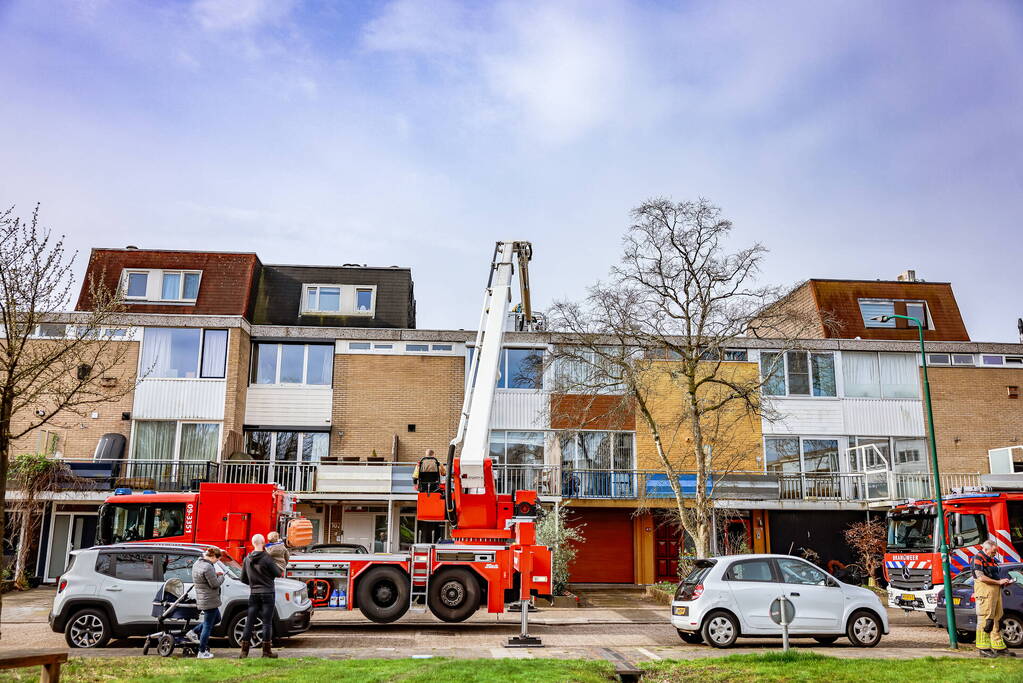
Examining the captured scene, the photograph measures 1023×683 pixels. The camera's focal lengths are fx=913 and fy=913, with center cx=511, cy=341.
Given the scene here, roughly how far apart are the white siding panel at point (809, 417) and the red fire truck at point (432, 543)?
14.1 metres

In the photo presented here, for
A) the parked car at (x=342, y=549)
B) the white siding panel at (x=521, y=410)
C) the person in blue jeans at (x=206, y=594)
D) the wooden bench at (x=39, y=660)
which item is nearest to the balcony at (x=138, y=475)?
the parked car at (x=342, y=549)

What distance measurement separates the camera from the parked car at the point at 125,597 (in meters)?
13.5

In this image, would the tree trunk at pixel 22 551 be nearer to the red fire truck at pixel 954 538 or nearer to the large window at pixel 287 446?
the large window at pixel 287 446

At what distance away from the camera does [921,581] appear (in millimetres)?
17766

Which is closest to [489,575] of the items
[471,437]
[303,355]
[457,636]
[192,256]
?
[457,636]

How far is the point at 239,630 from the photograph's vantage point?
13.6 m

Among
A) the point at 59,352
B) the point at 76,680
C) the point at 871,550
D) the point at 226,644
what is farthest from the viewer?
the point at 871,550

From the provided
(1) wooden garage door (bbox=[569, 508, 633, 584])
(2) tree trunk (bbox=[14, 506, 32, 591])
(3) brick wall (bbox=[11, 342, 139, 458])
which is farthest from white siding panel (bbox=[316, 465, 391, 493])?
(2) tree trunk (bbox=[14, 506, 32, 591])

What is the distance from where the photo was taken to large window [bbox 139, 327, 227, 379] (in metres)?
27.0

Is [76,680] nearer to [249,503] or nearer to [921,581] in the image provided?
[249,503]

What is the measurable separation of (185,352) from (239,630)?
15.2 metres

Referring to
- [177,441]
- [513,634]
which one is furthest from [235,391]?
[513,634]

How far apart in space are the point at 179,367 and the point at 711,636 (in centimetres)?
1886

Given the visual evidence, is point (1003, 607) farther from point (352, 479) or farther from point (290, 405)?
point (290, 405)
